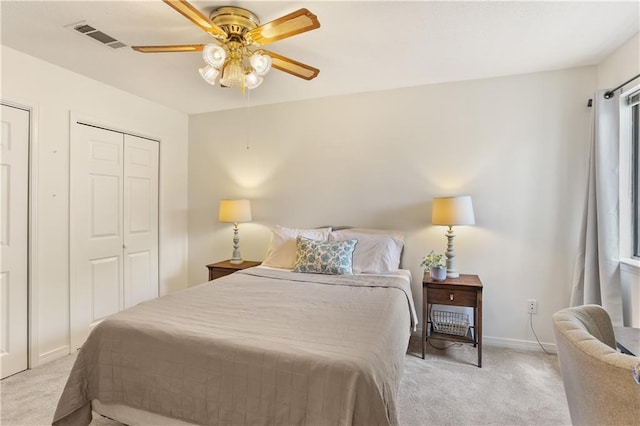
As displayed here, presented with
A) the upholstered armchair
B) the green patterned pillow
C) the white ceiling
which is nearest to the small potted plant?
the green patterned pillow

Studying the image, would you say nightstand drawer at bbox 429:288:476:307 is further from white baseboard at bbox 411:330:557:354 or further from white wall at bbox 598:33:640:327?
white wall at bbox 598:33:640:327

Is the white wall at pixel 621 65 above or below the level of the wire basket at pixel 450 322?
above

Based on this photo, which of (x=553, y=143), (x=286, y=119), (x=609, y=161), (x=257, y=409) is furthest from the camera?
(x=286, y=119)

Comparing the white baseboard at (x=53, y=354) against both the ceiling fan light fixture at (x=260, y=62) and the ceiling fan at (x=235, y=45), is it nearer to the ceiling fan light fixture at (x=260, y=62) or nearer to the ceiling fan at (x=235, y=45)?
the ceiling fan at (x=235, y=45)

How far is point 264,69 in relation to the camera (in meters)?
1.96

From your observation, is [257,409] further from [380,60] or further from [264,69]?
[380,60]

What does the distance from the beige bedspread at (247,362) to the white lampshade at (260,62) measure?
144cm

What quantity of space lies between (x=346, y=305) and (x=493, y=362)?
1.56 meters

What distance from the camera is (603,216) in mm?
2326

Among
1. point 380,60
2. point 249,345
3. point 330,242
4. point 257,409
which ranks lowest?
point 257,409

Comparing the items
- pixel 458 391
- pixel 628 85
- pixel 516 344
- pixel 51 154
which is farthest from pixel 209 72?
pixel 516 344

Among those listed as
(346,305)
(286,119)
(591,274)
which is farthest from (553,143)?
(286,119)

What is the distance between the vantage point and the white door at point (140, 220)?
340cm

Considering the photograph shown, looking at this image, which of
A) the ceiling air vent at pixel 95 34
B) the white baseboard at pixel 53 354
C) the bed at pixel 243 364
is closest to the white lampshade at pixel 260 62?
the ceiling air vent at pixel 95 34
